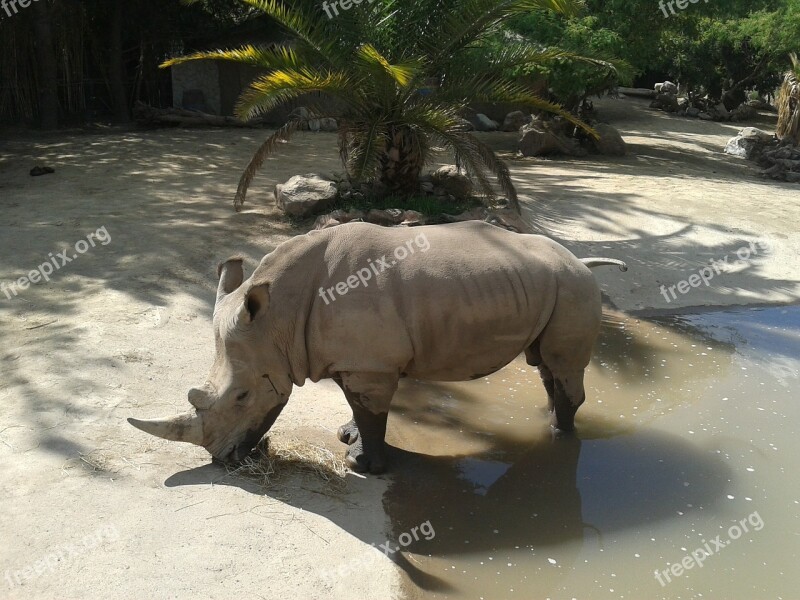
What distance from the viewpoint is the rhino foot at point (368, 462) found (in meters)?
5.70

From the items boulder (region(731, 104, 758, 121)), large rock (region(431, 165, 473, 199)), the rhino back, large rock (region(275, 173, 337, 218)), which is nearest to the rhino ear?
the rhino back

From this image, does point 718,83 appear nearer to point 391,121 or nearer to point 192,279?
point 391,121

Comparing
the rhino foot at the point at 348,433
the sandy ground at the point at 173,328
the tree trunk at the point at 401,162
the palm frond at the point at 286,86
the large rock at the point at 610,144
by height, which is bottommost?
the rhino foot at the point at 348,433

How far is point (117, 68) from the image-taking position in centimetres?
1967

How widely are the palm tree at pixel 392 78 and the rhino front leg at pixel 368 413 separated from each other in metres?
4.99

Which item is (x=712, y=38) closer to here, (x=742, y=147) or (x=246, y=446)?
(x=742, y=147)

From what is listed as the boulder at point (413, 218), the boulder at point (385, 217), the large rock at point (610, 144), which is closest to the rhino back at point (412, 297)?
the boulder at point (413, 218)

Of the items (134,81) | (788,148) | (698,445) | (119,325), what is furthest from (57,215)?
(788,148)

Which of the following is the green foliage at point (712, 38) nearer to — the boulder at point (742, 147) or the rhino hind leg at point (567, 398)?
the boulder at point (742, 147)

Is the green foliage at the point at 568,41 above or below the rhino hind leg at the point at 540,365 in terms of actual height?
above

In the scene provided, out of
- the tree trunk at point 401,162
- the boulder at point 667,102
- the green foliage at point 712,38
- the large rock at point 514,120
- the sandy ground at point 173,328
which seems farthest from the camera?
the boulder at point 667,102

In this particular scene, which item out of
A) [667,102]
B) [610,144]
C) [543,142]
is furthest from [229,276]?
[667,102]

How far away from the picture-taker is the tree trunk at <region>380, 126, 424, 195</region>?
1105 centimetres

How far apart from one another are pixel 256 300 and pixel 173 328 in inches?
109
